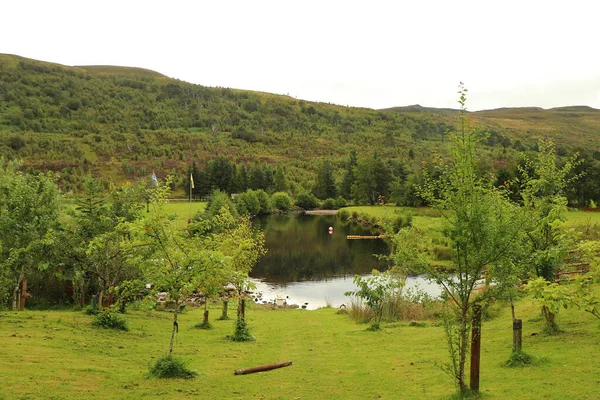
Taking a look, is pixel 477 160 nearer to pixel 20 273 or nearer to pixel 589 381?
pixel 589 381

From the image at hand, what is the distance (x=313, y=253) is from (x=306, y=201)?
6569 cm

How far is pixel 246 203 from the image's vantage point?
343ft

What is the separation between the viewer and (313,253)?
6316 cm

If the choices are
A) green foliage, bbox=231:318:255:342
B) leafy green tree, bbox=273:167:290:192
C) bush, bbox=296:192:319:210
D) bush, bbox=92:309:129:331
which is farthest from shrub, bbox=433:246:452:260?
leafy green tree, bbox=273:167:290:192

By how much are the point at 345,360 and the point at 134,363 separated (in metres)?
7.58

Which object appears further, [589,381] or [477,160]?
[589,381]

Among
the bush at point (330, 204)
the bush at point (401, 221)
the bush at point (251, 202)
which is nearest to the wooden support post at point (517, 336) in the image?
the bush at point (401, 221)

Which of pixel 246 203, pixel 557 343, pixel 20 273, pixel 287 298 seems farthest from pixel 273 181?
pixel 557 343

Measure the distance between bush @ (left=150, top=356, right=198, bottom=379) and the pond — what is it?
23.8 m

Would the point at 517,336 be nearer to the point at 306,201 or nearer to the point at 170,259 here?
the point at 170,259

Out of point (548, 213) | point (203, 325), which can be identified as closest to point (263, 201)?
point (203, 325)

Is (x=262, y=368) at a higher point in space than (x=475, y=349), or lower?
lower

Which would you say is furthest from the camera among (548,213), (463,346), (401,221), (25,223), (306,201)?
(306,201)

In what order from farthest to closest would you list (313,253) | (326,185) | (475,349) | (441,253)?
(326,185), (313,253), (441,253), (475,349)
